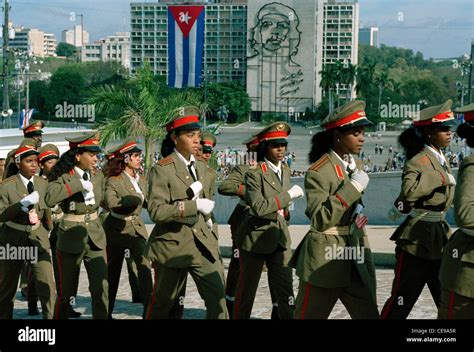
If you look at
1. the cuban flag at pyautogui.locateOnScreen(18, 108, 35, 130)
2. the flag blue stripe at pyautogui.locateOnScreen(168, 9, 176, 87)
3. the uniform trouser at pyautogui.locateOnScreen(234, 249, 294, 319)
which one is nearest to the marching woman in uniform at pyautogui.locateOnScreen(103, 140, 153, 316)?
the uniform trouser at pyautogui.locateOnScreen(234, 249, 294, 319)

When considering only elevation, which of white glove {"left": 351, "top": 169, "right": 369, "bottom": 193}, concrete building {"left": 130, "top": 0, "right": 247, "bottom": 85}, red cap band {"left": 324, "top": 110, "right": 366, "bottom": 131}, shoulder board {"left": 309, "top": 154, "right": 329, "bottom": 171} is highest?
concrete building {"left": 130, "top": 0, "right": 247, "bottom": 85}

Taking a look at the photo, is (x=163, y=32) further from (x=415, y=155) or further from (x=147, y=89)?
(x=415, y=155)

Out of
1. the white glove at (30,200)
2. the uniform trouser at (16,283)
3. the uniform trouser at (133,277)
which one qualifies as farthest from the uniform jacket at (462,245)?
the uniform trouser at (133,277)

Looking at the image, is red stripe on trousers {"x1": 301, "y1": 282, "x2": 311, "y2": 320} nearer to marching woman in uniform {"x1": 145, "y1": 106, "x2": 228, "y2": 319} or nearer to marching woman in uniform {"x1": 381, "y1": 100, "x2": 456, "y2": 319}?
marching woman in uniform {"x1": 145, "y1": 106, "x2": 228, "y2": 319}

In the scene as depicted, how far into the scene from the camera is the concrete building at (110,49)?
15984 cm

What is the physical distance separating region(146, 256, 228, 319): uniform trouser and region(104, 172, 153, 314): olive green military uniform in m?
2.05

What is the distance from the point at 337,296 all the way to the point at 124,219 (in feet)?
11.7

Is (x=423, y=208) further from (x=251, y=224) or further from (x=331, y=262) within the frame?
(x=251, y=224)

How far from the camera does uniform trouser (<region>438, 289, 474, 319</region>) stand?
18.1ft

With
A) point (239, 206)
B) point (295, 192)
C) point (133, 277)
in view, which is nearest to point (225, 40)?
point (133, 277)

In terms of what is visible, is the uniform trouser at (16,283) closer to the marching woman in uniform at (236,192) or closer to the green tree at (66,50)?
the marching woman in uniform at (236,192)

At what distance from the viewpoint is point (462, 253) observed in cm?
552

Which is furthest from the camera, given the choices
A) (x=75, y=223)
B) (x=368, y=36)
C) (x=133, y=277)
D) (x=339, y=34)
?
(x=368, y=36)

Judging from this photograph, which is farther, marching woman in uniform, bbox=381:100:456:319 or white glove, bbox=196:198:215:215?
marching woman in uniform, bbox=381:100:456:319
